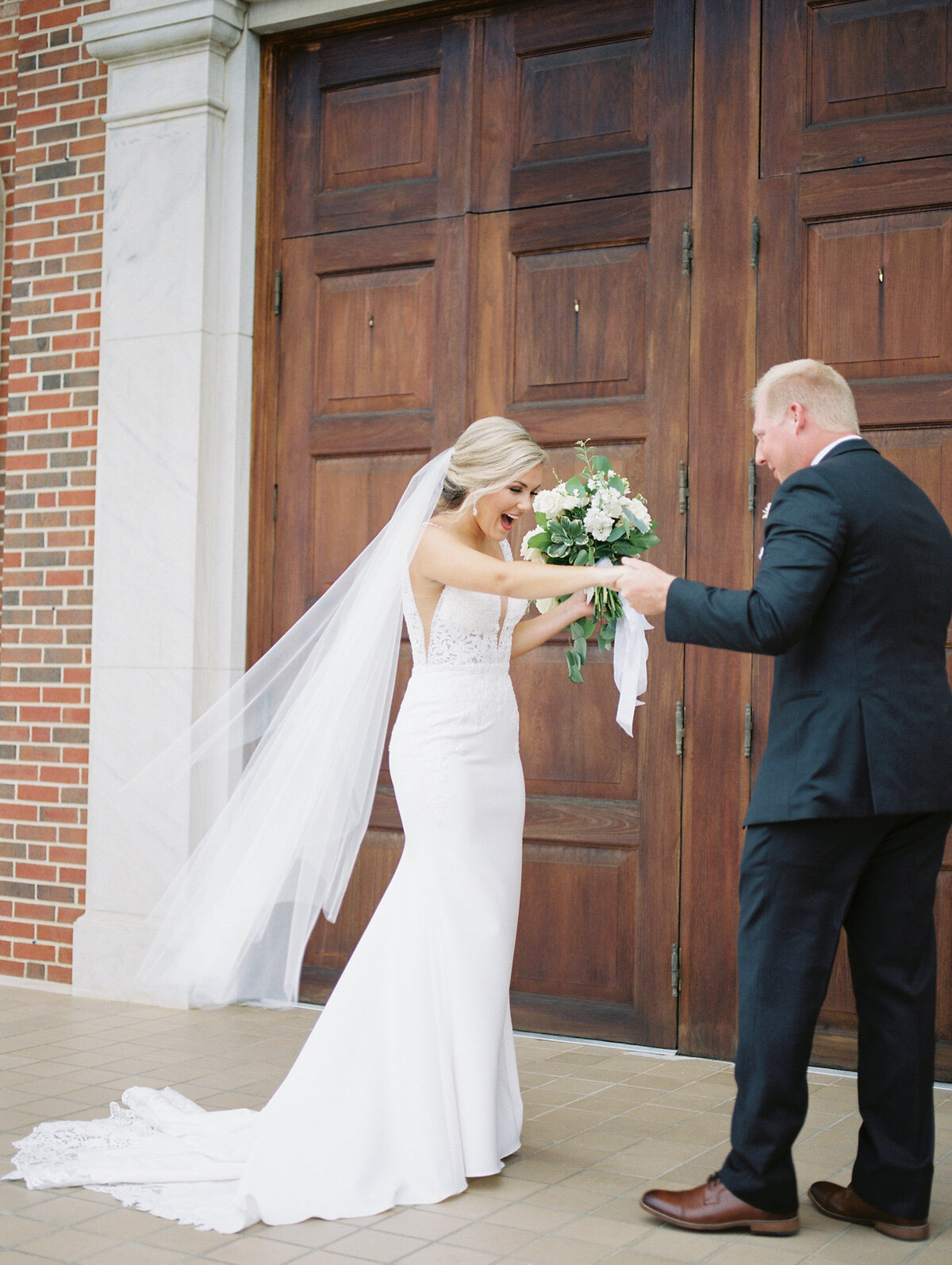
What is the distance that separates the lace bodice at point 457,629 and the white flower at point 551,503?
0.23 metres

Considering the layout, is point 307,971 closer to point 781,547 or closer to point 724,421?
point 724,421

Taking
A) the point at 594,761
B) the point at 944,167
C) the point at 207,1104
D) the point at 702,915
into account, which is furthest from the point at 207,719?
the point at 944,167

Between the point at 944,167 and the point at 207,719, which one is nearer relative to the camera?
the point at 207,719

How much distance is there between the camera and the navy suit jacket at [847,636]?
2.82 m

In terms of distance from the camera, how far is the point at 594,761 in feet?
16.0

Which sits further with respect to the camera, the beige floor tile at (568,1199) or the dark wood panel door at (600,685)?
the dark wood panel door at (600,685)

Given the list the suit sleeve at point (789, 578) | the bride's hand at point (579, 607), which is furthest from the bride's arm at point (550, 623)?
the suit sleeve at point (789, 578)

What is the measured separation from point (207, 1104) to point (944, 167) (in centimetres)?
363

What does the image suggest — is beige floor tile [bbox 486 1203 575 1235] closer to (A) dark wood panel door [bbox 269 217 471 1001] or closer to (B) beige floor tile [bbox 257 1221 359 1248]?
(B) beige floor tile [bbox 257 1221 359 1248]

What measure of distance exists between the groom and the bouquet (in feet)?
1.74

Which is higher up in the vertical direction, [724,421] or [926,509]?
[724,421]

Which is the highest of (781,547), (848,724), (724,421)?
(724,421)

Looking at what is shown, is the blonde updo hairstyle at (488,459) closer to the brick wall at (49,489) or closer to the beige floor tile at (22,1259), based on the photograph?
the beige floor tile at (22,1259)

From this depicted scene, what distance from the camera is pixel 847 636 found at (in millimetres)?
2881
